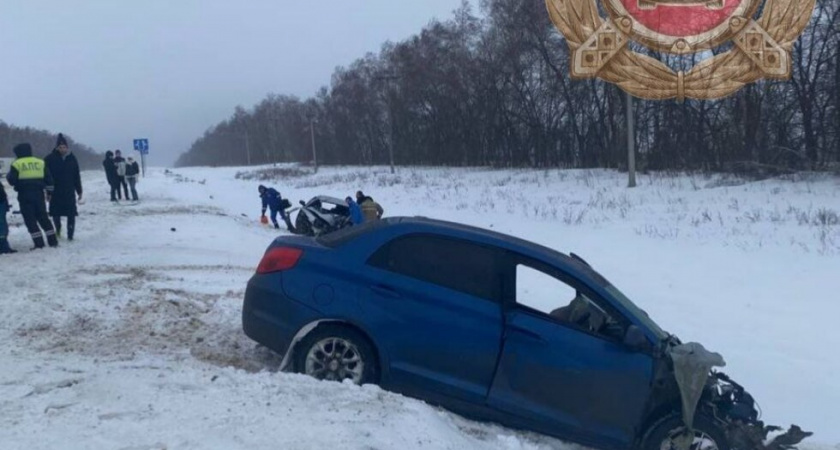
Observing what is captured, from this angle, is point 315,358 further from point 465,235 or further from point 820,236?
point 820,236

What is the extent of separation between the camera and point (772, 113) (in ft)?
77.3

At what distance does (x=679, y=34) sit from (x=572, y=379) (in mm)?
12014

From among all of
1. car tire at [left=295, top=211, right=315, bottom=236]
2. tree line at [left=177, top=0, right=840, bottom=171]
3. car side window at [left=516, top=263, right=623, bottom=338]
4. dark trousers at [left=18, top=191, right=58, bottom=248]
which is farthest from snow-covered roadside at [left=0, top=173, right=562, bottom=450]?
tree line at [left=177, top=0, right=840, bottom=171]

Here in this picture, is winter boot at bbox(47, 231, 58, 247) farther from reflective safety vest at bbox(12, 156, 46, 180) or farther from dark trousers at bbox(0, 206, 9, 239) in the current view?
reflective safety vest at bbox(12, 156, 46, 180)

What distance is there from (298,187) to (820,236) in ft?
117

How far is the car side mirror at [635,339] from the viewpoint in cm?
526

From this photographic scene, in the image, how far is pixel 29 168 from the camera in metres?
12.6

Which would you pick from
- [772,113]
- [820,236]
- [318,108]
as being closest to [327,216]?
[820,236]

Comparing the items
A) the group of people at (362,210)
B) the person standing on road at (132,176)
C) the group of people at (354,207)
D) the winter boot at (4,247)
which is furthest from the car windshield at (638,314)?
the person standing on road at (132,176)

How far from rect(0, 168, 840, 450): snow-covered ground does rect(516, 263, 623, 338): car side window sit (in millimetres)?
862

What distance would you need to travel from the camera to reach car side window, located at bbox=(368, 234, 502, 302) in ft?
18.3

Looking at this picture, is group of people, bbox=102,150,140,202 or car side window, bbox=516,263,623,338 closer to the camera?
car side window, bbox=516,263,623,338

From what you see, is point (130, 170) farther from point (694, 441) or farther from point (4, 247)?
point (694, 441)

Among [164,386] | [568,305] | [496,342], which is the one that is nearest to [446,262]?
[496,342]
